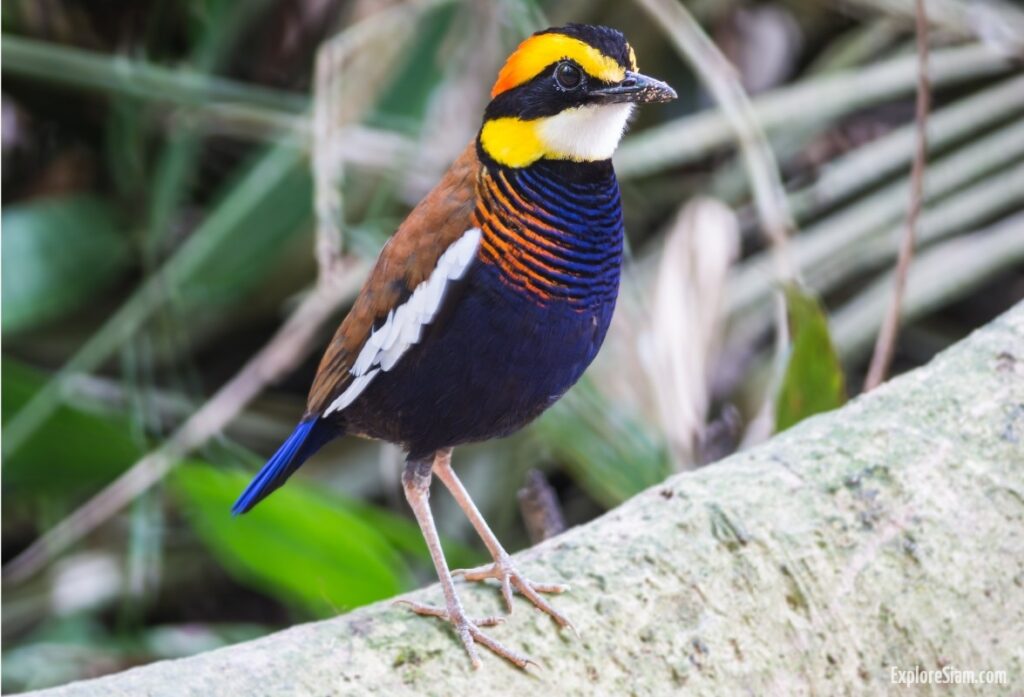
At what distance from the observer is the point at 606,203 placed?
174 cm

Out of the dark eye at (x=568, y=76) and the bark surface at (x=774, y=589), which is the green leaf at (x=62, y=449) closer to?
the bark surface at (x=774, y=589)

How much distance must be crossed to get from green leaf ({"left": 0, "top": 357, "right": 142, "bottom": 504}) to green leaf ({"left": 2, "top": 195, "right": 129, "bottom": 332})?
0.43 meters

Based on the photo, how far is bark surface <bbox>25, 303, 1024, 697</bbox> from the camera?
5.50 feet

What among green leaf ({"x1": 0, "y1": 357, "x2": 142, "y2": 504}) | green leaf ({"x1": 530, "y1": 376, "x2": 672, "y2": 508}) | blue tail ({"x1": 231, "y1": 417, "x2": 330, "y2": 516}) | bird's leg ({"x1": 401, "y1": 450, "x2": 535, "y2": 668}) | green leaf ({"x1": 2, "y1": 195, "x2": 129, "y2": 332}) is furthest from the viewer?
green leaf ({"x1": 2, "y1": 195, "x2": 129, "y2": 332})

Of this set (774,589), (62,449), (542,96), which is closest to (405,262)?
(542,96)

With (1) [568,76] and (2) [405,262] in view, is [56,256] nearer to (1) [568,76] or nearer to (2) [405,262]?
(2) [405,262]

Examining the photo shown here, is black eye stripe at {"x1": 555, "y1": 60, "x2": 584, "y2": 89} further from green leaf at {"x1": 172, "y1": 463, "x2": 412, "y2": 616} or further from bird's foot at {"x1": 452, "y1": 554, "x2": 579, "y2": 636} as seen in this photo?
green leaf at {"x1": 172, "y1": 463, "x2": 412, "y2": 616}

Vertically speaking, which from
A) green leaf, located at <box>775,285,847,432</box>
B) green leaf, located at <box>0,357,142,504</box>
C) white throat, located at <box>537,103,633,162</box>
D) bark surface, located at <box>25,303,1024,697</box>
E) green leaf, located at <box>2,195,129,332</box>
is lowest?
bark surface, located at <box>25,303,1024,697</box>

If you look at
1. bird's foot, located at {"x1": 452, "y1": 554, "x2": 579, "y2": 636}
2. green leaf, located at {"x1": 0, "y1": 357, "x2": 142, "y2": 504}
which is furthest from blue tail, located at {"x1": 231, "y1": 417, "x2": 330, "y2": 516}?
green leaf, located at {"x1": 0, "y1": 357, "x2": 142, "y2": 504}

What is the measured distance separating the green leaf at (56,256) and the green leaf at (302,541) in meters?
0.95

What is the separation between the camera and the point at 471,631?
173 centimetres

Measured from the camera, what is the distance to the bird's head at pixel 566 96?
1.64 meters

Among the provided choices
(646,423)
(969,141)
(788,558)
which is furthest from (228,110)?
(788,558)

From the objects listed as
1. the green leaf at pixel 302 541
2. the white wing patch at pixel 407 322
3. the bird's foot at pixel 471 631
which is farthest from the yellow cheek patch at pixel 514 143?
the green leaf at pixel 302 541
